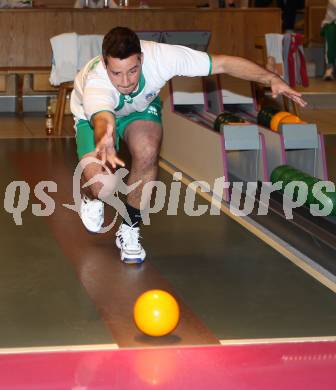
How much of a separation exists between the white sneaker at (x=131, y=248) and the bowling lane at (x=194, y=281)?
5cm

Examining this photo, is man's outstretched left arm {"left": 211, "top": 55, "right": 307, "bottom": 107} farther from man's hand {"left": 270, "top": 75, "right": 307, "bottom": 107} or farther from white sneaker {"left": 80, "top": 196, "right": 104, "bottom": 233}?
white sneaker {"left": 80, "top": 196, "right": 104, "bottom": 233}

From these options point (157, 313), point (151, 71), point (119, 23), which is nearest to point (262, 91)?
point (119, 23)

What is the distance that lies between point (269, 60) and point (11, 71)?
8.40ft

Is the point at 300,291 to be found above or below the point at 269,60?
below

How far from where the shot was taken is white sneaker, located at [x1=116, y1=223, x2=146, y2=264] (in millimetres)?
4465

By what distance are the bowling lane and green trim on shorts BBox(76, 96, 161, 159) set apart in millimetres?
570

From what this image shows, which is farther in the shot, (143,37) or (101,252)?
(143,37)

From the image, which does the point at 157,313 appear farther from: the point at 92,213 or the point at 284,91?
the point at 92,213

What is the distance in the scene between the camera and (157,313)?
3.35 metres

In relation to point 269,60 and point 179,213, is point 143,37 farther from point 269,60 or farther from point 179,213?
point 179,213

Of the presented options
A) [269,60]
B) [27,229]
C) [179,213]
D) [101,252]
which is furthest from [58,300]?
[269,60]

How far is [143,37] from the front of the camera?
331 inches

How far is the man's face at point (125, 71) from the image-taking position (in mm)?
3957

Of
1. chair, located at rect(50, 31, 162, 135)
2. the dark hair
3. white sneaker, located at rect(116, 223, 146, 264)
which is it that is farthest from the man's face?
chair, located at rect(50, 31, 162, 135)
